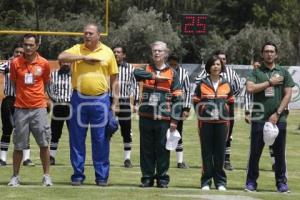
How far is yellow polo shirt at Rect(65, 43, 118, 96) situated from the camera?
10.9 meters

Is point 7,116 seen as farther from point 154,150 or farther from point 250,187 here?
point 250,187

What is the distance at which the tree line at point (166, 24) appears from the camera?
6175cm

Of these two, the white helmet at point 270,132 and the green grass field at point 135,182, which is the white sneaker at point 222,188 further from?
the white helmet at point 270,132

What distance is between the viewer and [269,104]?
10797 millimetres

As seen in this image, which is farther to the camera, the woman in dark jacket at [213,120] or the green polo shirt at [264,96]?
the woman in dark jacket at [213,120]

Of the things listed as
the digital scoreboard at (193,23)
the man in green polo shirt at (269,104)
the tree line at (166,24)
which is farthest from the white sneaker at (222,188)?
the tree line at (166,24)

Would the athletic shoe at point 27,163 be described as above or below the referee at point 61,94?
below

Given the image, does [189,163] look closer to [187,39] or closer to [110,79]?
[110,79]

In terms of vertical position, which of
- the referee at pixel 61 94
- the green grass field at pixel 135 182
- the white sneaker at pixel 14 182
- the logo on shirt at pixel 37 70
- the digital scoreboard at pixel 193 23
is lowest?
the green grass field at pixel 135 182

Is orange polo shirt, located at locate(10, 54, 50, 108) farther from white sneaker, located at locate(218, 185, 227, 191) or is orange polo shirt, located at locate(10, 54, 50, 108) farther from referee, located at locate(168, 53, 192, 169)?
referee, located at locate(168, 53, 192, 169)

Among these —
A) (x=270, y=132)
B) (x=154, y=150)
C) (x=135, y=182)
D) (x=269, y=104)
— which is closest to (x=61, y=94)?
(x=135, y=182)

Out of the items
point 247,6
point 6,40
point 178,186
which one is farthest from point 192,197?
point 247,6

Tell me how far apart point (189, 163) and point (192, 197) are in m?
5.43

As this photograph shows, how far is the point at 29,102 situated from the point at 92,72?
3.05ft
